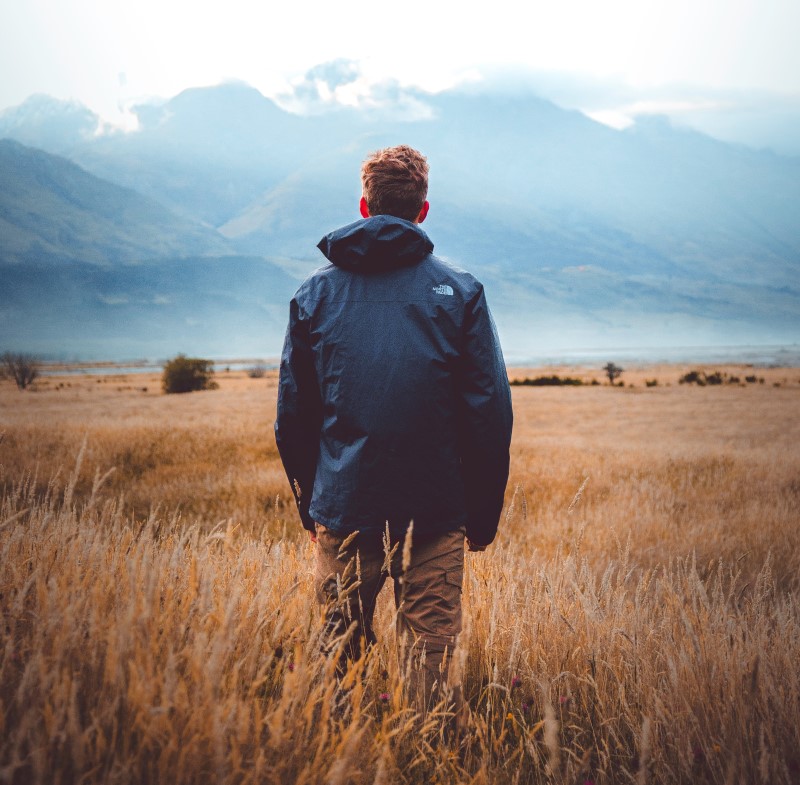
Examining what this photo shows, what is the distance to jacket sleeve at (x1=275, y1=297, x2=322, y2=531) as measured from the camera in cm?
269

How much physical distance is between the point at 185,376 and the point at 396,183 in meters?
47.4

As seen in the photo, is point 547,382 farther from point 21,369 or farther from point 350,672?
point 350,672

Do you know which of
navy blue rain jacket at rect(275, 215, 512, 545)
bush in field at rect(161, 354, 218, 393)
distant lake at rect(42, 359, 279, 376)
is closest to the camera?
navy blue rain jacket at rect(275, 215, 512, 545)

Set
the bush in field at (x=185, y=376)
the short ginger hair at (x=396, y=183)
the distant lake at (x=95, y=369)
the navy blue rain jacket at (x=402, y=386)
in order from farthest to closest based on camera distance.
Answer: the distant lake at (x=95, y=369), the bush in field at (x=185, y=376), the short ginger hair at (x=396, y=183), the navy blue rain jacket at (x=402, y=386)

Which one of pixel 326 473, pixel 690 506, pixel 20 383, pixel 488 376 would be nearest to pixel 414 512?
pixel 326 473

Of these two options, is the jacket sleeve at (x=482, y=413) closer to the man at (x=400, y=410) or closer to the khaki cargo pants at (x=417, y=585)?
the man at (x=400, y=410)

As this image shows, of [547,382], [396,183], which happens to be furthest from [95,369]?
[396,183]

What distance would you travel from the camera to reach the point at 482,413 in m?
2.51

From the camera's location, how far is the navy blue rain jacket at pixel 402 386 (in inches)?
95.5

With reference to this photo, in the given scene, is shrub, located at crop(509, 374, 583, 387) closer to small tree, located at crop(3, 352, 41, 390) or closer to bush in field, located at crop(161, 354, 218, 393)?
bush in field, located at crop(161, 354, 218, 393)

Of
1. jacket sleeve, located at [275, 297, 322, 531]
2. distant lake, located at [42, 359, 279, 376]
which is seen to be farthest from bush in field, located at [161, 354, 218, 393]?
jacket sleeve, located at [275, 297, 322, 531]

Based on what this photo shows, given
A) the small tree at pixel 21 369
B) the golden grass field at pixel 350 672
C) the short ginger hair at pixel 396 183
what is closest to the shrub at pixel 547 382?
the small tree at pixel 21 369

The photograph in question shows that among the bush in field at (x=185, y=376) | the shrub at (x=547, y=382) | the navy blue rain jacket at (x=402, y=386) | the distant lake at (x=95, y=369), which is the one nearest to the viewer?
the navy blue rain jacket at (x=402, y=386)

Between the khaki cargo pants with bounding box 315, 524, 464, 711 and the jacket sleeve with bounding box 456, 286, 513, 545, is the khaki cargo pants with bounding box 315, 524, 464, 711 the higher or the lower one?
the lower one
